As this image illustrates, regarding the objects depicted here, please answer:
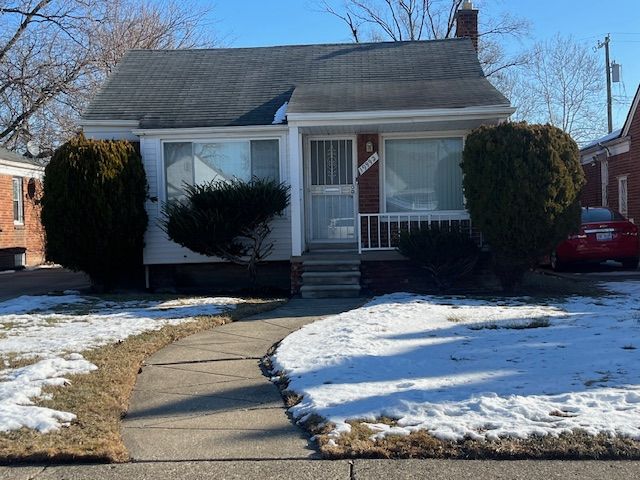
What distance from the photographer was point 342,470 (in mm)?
3982

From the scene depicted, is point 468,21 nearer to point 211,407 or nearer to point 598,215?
point 598,215

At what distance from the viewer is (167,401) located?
5434 millimetres

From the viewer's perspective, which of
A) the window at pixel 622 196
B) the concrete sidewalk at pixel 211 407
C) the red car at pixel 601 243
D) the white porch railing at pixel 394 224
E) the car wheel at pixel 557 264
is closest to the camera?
the concrete sidewalk at pixel 211 407

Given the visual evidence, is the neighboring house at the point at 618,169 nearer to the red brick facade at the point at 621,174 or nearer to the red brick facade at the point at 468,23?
the red brick facade at the point at 621,174

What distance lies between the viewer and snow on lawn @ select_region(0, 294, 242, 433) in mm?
4961

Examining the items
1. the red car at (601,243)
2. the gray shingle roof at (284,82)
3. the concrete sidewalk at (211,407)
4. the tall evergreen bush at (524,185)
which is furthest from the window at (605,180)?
the concrete sidewalk at (211,407)

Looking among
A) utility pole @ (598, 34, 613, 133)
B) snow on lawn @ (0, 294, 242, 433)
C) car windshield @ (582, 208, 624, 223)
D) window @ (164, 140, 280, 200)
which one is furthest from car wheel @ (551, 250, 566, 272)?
utility pole @ (598, 34, 613, 133)

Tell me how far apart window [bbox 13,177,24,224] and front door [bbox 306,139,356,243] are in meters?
13.1

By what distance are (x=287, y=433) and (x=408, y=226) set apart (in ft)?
25.1

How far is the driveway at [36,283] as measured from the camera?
1298 cm

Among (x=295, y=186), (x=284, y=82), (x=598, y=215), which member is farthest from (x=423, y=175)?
(x=598, y=215)

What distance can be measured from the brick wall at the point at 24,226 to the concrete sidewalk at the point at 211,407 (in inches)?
601

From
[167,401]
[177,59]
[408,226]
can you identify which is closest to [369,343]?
[167,401]

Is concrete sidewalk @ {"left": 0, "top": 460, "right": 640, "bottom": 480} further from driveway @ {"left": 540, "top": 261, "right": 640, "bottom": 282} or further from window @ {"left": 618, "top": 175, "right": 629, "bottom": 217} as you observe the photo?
window @ {"left": 618, "top": 175, "right": 629, "bottom": 217}
